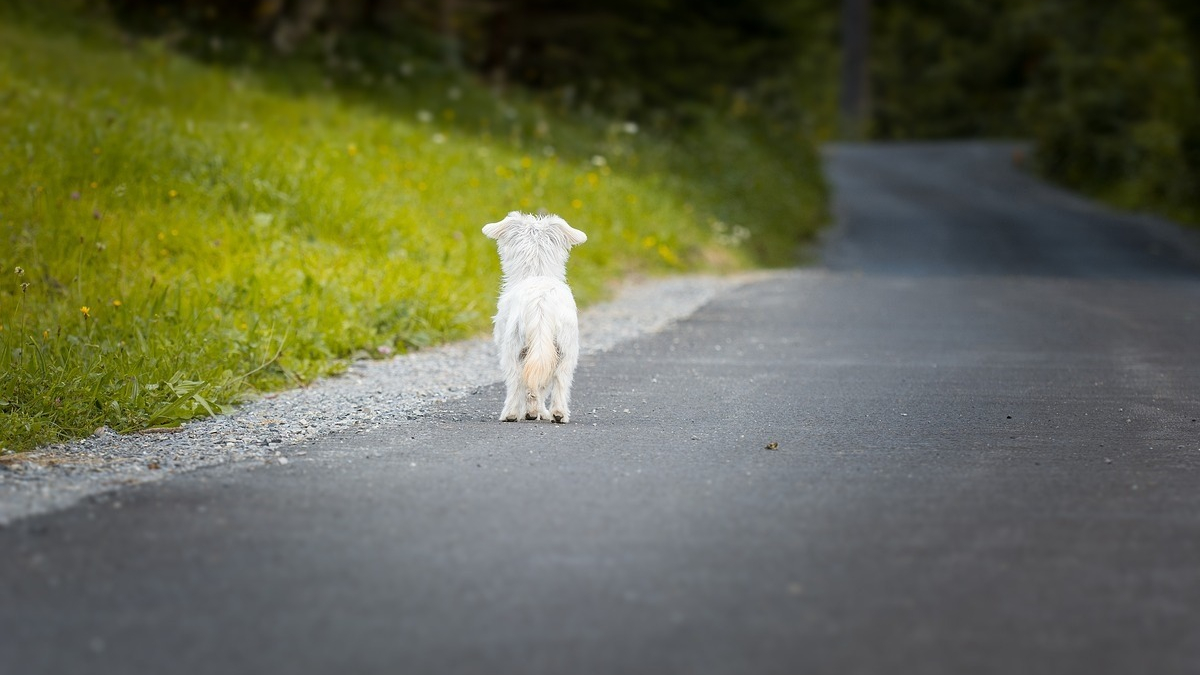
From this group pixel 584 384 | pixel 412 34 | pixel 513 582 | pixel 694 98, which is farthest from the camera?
pixel 694 98

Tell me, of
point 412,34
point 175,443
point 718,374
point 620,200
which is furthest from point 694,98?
point 175,443

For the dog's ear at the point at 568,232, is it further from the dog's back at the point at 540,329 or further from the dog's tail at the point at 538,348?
the dog's tail at the point at 538,348

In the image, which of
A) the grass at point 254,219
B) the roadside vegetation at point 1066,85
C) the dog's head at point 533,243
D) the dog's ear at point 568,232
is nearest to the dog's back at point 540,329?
the dog's head at point 533,243

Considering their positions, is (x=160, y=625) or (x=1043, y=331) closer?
(x=160, y=625)

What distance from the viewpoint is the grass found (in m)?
10.0

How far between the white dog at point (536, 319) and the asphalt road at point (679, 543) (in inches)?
11.1

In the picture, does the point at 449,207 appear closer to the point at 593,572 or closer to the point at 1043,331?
the point at 1043,331

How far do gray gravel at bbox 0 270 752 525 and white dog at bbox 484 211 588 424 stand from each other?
83cm

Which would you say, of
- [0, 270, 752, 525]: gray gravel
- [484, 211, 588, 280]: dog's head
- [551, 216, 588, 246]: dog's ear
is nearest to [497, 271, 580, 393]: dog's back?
[484, 211, 588, 280]: dog's head

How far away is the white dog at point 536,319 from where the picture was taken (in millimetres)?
8484

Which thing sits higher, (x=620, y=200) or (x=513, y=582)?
(x=620, y=200)

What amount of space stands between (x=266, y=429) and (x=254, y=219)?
640 centimetres

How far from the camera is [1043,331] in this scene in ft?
47.5

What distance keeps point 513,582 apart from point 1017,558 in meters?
2.03
